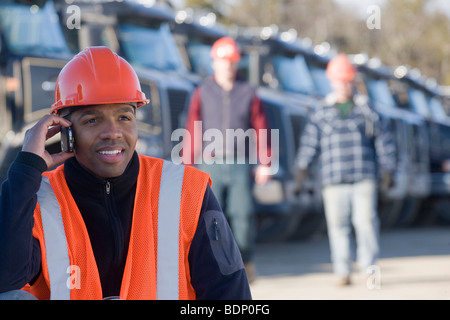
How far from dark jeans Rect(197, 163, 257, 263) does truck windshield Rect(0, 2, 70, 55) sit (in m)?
1.75

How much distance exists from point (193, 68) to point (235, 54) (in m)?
2.47

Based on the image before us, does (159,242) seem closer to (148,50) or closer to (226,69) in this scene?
(226,69)

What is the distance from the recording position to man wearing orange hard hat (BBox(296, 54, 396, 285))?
7504 millimetres

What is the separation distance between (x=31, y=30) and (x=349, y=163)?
9.88 ft

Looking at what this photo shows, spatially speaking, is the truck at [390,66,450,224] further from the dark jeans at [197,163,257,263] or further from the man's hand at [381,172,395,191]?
the dark jeans at [197,163,257,263]

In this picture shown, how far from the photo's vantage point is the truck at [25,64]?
23.3 ft

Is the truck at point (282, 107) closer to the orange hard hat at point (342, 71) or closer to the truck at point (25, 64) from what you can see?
the orange hard hat at point (342, 71)

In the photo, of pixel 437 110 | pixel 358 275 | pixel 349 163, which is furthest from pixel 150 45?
pixel 437 110

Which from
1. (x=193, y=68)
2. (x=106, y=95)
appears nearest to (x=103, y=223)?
(x=106, y=95)

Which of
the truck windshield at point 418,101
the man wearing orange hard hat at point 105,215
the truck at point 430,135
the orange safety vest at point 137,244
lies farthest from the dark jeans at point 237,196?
the truck windshield at point 418,101

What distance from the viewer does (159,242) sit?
2936 mm

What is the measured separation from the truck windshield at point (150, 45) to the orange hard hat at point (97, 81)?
5.60 m

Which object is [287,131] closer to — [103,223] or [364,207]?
[364,207]

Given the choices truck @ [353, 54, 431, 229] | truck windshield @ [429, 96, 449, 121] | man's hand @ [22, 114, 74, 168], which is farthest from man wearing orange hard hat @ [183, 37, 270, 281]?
truck windshield @ [429, 96, 449, 121]
